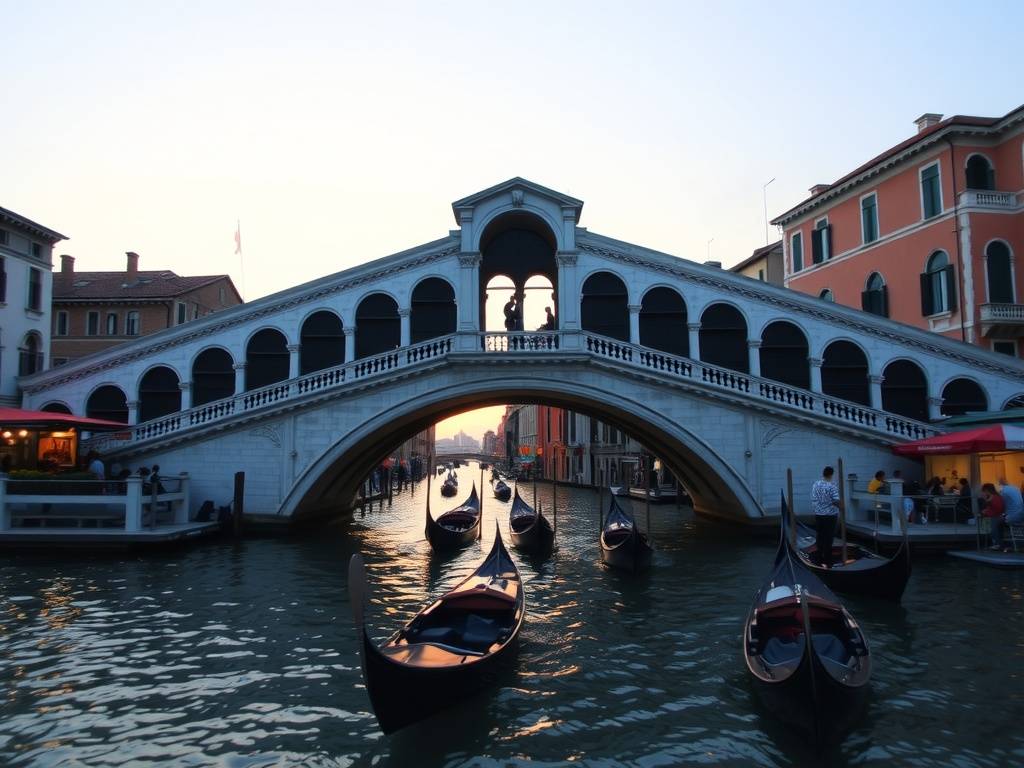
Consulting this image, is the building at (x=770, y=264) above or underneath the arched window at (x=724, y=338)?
above

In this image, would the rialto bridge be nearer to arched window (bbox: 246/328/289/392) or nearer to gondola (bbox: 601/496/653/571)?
arched window (bbox: 246/328/289/392)

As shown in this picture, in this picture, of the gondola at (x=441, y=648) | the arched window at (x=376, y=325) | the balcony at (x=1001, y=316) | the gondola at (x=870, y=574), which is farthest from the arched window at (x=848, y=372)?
the gondola at (x=441, y=648)

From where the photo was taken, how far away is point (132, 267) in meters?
30.2

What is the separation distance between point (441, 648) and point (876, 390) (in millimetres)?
14458

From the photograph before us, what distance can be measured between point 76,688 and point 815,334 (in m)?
16.2

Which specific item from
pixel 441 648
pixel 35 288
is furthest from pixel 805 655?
pixel 35 288

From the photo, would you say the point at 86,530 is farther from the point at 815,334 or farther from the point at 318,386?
the point at 815,334

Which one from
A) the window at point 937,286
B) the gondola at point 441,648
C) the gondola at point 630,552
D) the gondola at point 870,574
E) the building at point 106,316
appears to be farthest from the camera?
the building at point 106,316

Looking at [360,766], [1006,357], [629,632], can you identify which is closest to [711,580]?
[629,632]

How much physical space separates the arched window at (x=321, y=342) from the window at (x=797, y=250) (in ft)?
52.3

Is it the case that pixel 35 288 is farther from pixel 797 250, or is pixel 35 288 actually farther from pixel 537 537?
pixel 797 250

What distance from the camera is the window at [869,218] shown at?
67.5 feet

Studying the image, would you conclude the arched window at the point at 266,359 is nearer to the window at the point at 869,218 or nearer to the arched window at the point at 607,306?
the arched window at the point at 607,306

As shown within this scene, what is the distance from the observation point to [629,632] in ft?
28.4
